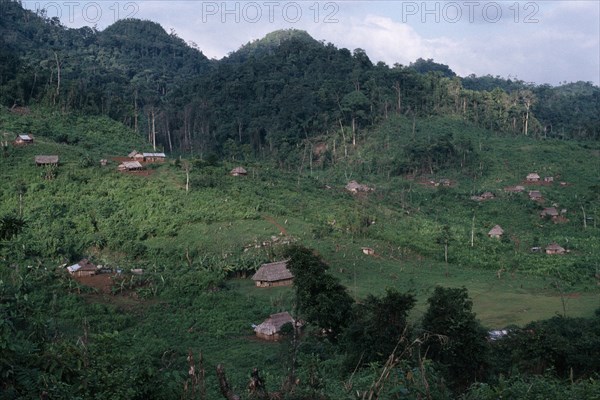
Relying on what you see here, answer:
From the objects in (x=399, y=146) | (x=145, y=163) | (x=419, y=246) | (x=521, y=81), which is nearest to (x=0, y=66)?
(x=145, y=163)

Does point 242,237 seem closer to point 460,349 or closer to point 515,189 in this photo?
point 460,349

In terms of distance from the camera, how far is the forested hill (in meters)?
58.1

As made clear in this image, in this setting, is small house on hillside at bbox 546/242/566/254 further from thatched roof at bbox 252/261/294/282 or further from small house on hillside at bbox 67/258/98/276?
small house on hillside at bbox 67/258/98/276

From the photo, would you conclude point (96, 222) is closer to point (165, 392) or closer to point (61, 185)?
point (61, 185)

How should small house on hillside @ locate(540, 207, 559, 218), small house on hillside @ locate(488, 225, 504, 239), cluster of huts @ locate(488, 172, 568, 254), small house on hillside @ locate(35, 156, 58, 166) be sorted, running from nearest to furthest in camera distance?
1. cluster of huts @ locate(488, 172, 568, 254)
2. small house on hillside @ locate(35, 156, 58, 166)
3. small house on hillside @ locate(488, 225, 504, 239)
4. small house on hillside @ locate(540, 207, 559, 218)

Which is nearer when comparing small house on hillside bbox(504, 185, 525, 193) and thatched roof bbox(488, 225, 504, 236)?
thatched roof bbox(488, 225, 504, 236)

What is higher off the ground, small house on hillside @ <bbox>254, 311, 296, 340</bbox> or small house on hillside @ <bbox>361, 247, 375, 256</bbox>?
small house on hillside @ <bbox>361, 247, 375, 256</bbox>

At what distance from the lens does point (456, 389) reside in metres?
14.0

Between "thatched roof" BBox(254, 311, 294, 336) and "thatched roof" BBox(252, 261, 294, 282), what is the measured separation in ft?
Result: 18.0

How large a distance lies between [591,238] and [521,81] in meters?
87.2

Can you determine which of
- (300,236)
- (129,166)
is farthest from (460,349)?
(129,166)

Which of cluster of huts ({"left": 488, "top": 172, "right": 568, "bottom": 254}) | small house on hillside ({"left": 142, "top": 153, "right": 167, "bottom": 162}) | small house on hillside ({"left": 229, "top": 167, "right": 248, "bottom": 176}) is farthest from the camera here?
small house on hillside ({"left": 142, "top": 153, "right": 167, "bottom": 162})

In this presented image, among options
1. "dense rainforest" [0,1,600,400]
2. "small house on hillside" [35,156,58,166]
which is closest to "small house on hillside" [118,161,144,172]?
"dense rainforest" [0,1,600,400]

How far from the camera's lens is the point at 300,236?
3169 cm
